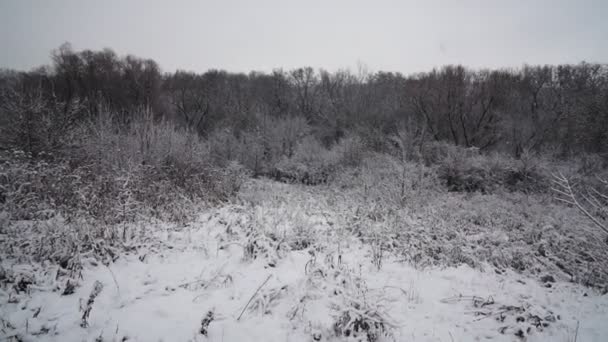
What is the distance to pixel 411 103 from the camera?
21250 millimetres

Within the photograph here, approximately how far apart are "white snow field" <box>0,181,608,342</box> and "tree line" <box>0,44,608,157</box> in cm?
1137

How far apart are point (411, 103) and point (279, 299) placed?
71.6 feet

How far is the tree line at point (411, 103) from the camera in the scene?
17062 millimetres

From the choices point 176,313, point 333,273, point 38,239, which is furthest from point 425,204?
point 38,239

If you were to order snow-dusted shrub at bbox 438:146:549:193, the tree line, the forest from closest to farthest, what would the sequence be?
1. the forest
2. snow-dusted shrub at bbox 438:146:549:193
3. the tree line

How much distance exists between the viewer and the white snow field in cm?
276

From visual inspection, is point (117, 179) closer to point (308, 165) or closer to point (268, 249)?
point (268, 249)

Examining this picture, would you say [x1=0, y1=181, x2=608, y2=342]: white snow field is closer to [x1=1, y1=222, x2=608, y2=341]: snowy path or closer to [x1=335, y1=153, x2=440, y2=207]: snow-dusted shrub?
[x1=1, y1=222, x2=608, y2=341]: snowy path

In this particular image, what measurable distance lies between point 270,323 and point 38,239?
4.20m

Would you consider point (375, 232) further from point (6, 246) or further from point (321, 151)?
point (321, 151)

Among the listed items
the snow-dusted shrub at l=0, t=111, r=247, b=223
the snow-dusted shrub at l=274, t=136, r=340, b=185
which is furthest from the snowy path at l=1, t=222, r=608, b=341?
the snow-dusted shrub at l=274, t=136, r=340, b=185

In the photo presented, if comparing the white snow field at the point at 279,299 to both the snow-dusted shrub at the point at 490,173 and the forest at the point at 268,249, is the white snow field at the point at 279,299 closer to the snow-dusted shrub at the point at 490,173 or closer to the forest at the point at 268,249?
the forest at the point at 268,249

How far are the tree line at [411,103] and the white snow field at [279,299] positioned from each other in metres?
11.4

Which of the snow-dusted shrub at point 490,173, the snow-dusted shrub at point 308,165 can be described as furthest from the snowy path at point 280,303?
the snow-dusted shrub at point 308,165
